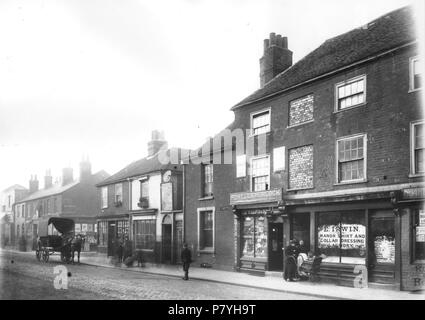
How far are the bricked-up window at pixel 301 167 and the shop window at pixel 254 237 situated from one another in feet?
8.24

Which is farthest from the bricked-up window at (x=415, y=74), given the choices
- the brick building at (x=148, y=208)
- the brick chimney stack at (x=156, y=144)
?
the brick chimney stack at (x=156, y=144)

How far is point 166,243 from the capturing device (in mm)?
26766

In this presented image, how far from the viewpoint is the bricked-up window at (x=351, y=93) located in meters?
15.6

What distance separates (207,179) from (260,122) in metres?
4.77

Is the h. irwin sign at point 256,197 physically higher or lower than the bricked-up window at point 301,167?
lower

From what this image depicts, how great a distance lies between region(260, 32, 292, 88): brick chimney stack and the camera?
22.3 meters

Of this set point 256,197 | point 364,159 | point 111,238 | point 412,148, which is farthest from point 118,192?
point 412,148

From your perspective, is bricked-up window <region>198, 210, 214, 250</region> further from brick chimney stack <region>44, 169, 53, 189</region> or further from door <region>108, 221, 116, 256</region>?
brick chimney stack <region>44, 169, 53, 189</region>

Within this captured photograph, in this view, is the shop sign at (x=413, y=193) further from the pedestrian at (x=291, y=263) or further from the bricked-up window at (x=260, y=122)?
the bricked-up window at (x=260, y=122)

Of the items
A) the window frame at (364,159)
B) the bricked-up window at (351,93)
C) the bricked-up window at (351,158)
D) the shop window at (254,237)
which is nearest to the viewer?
the window frame at (364,159)

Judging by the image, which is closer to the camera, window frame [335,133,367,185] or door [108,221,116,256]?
window frame [335,133,367,185]

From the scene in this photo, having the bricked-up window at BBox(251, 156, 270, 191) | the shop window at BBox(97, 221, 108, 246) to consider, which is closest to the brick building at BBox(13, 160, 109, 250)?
the shop window at BBox(97, 221, 108, 246)

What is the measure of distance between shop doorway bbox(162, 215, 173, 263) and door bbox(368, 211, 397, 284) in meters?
13.8

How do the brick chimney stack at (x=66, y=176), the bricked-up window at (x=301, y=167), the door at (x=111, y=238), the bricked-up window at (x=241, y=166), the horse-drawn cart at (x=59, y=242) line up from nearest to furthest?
the bricked-up window at (x=301, y=167), the bricked-up window at (x=241, y=166), the horse-drawn cart at (x=59, y=242), the door at (x=111, y=238), the brick chimney stack at (x=66, y=176)
